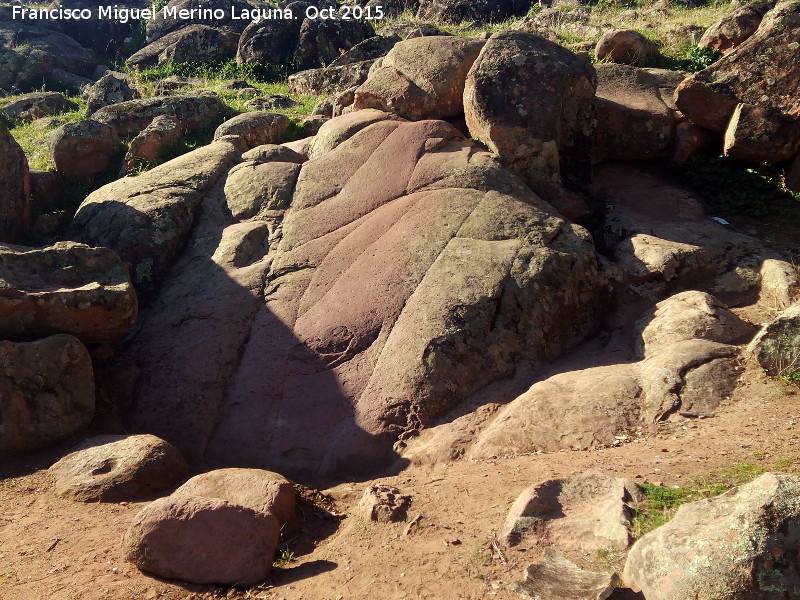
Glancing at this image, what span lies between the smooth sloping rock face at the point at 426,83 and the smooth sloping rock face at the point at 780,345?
15.3 ft

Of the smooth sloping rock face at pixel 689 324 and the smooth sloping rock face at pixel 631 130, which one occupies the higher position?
the smooth sloping rock face at pixel 631 130

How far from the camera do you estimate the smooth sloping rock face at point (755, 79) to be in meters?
8.53

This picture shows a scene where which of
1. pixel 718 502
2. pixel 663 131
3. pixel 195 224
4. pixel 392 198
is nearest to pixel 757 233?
pixel 663 131

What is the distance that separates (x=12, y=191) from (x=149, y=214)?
164cm

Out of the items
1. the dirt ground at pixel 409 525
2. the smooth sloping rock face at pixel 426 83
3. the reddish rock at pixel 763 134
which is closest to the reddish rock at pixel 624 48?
the reddish rock at pixel 763 134

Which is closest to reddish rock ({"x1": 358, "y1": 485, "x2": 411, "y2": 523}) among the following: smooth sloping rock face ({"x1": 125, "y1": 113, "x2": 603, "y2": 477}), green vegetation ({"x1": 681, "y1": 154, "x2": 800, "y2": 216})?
smooth sloping rock face ({"x1": 125, "y1": 113, "x2": 603, "y2": 477})

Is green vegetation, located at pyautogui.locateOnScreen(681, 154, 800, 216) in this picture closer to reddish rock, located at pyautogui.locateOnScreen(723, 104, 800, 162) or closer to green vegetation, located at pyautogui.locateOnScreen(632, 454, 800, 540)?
reddish rock, located at pyautogui.locateOnScreen(723, 104, 800, 162)

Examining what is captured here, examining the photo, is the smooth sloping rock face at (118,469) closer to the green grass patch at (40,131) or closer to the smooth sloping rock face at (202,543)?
the smooth sloping rock face at (202,543)

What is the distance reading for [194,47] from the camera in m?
18.8

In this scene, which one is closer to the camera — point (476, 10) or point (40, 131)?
point (40, 131)

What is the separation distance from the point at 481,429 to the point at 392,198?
2.87 meters

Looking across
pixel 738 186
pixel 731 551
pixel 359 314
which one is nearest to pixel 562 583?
pixel 731 551

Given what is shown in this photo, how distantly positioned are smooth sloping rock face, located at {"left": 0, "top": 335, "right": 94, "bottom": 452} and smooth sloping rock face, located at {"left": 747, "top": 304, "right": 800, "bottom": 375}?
542 cm

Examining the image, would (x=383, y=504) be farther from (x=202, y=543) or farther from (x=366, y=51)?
(x=366, y=51)
